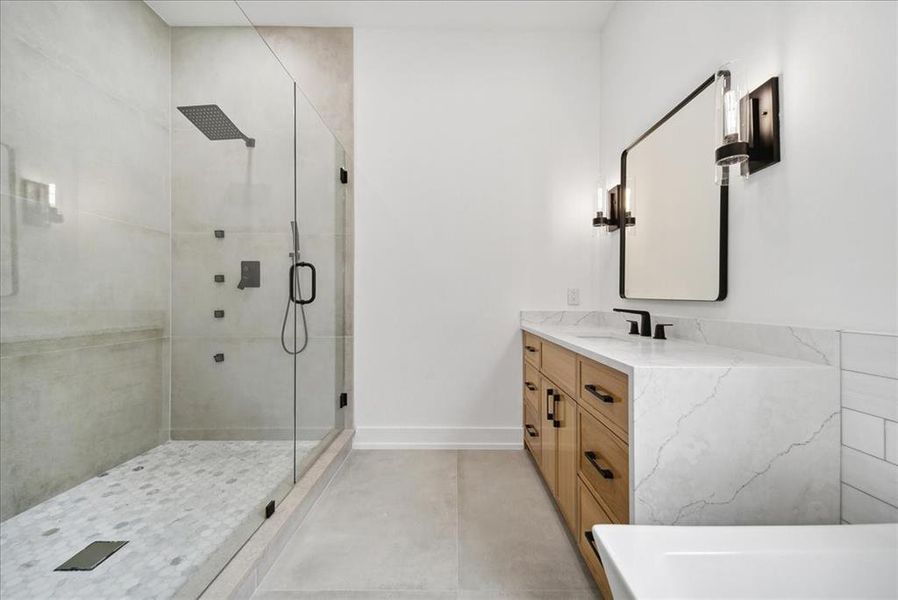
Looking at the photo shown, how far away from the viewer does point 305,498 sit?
68.5 inches

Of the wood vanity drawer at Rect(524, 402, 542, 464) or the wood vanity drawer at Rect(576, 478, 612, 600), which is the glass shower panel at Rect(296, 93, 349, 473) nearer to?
the wood vanity drawer at Rect(524, 402, 542, 464)

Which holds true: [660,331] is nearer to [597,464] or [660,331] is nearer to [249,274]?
Result: [597,464]

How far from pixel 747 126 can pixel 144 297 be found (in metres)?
2.23

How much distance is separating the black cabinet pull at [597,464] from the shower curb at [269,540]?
1.21 metres

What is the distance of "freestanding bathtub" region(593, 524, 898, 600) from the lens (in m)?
0.62

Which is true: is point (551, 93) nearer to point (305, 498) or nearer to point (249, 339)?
point (249, 339)

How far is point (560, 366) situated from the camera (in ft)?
5.51

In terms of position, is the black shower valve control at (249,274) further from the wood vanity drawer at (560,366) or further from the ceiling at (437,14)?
the ceiling at (437,14)

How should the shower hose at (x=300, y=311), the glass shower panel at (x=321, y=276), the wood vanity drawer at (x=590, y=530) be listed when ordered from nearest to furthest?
the wood vanity drawer at (x=590, y=530)
the shower hose at (x=300, y=311)
the glass shower panel at (x=321, y=276)

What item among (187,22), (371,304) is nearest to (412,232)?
(371,304)

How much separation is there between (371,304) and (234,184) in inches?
47.4

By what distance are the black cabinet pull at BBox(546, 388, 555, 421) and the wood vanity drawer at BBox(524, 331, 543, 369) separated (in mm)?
260

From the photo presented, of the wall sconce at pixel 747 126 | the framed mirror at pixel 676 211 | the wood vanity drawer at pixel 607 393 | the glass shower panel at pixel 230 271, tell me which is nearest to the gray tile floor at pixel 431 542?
the glass shower panel at pixel 230 271

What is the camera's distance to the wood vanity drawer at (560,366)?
1.50 m
